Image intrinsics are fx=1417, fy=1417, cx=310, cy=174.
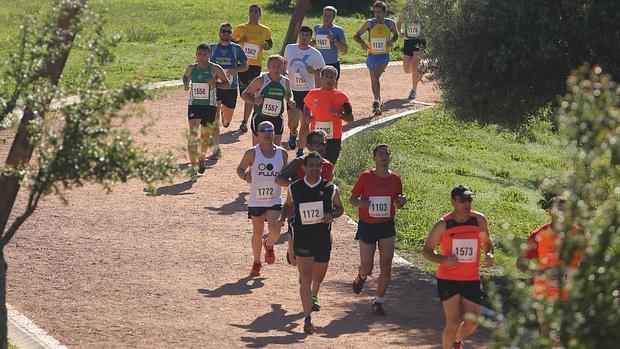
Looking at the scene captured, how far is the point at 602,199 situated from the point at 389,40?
1686 cm

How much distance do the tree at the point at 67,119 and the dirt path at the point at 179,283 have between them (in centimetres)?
54

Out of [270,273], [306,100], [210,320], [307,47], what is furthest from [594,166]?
[307,47]

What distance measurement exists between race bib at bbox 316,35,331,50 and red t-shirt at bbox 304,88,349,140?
532 cm

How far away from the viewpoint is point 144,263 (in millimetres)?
16344

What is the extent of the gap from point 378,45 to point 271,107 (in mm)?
5904

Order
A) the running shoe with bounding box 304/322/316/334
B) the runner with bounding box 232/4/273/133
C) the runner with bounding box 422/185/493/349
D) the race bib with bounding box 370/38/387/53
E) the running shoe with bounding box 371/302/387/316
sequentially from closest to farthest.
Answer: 1. the runner with bounding box 422/185/493/349
2. the running shoe with bounding box 304/322/316/334
3. the running shoe with bounding box 371/302/387/316
4. the runner with bounding box 232/4/273/133
5. the race bib with bounding box 370/38/387/53

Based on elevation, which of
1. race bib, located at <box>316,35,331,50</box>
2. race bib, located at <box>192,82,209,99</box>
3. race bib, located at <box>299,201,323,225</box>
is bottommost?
race bib, located at <box>299,201,323,225</box>

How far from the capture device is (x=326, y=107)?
717 inches

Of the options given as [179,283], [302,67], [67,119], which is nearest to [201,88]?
[302,67]

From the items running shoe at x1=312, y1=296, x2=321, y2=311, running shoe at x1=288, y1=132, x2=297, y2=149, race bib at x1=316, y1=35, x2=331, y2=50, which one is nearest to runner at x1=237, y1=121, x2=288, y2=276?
running shoe at x1=312, y1=296, x2=321, y2=311

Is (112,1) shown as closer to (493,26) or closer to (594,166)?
(493,26)

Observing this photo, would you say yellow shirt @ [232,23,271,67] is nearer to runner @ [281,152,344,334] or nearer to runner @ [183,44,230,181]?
runner @ [183,44,230,181]

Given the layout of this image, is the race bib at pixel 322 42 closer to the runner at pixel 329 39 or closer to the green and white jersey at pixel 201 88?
the runner at pixel 329 39

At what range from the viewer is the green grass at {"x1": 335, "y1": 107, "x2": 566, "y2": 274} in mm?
19745
